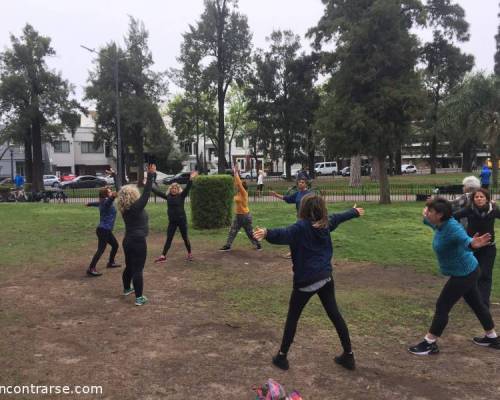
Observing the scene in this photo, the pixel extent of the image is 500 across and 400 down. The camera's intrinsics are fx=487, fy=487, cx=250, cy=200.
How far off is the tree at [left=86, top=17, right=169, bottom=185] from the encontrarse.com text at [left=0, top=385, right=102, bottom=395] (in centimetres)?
3815

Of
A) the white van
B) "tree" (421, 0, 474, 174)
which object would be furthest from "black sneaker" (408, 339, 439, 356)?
the white van

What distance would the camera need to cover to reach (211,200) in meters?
12.9

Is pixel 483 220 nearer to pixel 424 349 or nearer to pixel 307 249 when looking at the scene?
pixel 424 349

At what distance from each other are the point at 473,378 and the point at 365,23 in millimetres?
16438

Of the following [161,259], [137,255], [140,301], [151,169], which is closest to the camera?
[137,255]

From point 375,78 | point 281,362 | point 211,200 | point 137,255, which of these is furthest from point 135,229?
point 375,78

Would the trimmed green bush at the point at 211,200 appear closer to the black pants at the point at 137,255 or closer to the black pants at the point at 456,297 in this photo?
the black pants at the point at 137,255

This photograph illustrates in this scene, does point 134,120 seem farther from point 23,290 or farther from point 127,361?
point 127,361

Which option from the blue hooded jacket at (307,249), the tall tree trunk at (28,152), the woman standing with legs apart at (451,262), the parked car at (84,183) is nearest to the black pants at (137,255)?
the blue hooded jacket at (307,249)

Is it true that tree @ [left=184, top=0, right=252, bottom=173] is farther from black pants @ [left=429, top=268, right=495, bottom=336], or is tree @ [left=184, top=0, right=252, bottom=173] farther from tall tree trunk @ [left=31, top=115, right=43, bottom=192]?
black pants @ [left=429, top=268, right=495, bottom=336]

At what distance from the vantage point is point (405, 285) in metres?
7.21

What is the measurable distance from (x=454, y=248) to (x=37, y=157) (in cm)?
3552

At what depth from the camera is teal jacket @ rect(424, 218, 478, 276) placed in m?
4.45

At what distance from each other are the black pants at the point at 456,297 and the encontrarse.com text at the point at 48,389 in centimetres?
311
